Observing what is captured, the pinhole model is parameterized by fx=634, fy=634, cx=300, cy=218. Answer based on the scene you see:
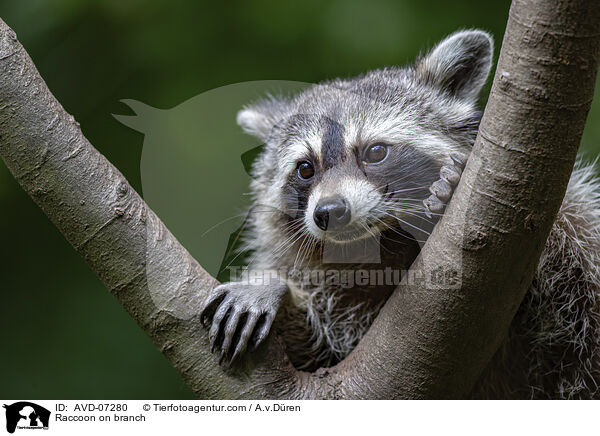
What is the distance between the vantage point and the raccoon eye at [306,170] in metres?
2.83

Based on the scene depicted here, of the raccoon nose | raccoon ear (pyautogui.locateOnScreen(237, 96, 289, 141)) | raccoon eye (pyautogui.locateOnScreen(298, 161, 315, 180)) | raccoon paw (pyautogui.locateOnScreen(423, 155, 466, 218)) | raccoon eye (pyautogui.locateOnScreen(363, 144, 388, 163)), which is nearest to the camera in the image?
raccoon paw (pyautogui.locateOnScreen(423, 155, 466, 218))

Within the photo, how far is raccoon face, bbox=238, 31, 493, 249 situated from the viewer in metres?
2.51

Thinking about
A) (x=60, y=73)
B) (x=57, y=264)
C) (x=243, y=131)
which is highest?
(x=60, y=73)

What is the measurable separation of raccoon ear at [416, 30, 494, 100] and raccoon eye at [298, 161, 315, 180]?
77 centimetres

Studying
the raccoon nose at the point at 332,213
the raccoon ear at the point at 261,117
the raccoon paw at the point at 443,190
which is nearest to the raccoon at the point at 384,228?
the raccoon nose at the point at 332,213

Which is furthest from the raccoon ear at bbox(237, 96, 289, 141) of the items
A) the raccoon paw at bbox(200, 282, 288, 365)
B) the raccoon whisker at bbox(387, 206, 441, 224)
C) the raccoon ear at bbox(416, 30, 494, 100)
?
the raccoon paw at bbox(200, 282, 288, 365)

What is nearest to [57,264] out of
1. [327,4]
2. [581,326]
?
[327,4]

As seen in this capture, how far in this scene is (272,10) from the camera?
366 centimetres

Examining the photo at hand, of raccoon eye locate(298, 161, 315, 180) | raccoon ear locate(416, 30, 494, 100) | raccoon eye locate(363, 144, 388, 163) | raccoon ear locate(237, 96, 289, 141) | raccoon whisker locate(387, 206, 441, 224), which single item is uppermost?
raccoon ear locate(416, 30, 494, 100)

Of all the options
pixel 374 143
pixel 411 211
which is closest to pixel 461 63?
pixel 374 143

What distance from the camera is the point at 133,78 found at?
11.8ft

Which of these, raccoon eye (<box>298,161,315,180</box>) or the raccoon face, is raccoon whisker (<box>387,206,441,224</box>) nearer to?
the raccoon face
